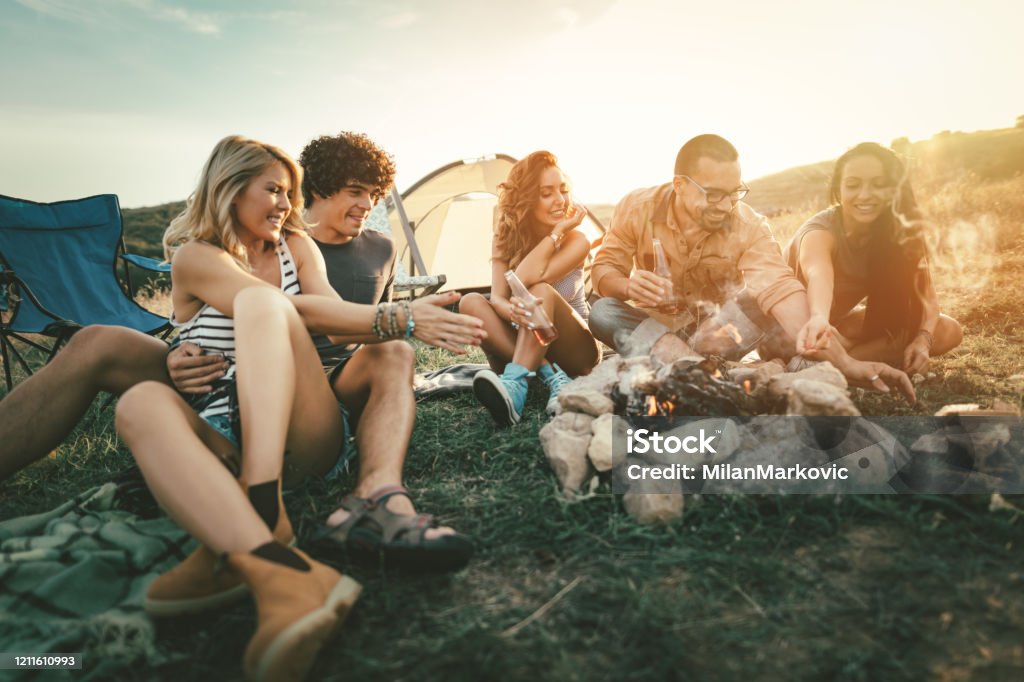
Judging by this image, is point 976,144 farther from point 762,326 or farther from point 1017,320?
point 762,326

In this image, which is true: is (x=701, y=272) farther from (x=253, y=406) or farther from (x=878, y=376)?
(x=253, y=406)

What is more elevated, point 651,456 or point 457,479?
point 651,456

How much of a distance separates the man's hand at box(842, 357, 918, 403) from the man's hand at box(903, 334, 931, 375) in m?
0.29

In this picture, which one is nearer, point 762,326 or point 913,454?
point 913,454

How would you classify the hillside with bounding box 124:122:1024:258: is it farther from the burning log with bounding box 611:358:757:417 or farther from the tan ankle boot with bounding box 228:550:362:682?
the tan ankle boot with bounding box 228:550:362:682

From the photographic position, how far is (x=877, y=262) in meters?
3.02

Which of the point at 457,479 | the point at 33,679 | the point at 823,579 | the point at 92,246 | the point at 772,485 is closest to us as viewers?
the point at 33,679

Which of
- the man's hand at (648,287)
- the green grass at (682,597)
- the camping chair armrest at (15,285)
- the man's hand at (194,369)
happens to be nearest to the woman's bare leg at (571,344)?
the man's hand at (648,287)

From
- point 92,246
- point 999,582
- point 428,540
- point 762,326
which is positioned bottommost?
point 999,582

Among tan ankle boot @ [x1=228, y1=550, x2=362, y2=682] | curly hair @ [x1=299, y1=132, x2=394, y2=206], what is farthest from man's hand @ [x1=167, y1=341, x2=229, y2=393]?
curly hair @ [x1=299, y1=132, x2=394, y2=206]

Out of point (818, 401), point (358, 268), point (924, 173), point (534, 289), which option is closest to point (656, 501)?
point (818, 401)

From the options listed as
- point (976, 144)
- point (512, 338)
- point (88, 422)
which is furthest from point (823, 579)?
point (976, 144)

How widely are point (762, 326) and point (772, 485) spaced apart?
160cm

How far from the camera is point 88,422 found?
126 inches
